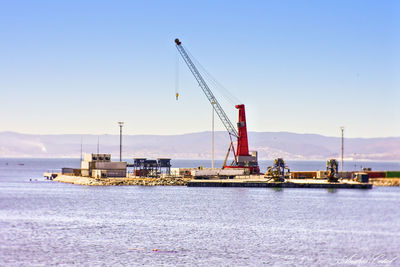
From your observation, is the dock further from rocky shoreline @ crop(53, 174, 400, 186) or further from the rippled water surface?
the rippled water surface

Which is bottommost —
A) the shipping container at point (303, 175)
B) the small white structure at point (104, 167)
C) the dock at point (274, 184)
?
the dock at point (274, 184)

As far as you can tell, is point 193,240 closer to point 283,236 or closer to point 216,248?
point 216,248

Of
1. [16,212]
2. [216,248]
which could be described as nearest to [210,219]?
[216,248]

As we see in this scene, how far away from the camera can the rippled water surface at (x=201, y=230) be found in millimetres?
57219

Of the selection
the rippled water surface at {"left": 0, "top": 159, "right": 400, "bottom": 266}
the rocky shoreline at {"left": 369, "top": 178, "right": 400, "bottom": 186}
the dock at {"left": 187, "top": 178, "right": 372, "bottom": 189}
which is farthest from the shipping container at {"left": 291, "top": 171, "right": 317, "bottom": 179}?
the rippled water surface at {"left": 0, "top": 159, "right": 400, "bottom": 266}

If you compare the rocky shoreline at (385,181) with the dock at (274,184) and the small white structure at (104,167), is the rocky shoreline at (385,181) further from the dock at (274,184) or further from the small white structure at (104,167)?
the small white structure at (104,167)

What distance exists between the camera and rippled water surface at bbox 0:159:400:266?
57.2m

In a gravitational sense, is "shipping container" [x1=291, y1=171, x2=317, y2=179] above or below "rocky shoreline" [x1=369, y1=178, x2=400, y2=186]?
above

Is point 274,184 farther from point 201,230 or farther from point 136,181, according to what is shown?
point 201,230

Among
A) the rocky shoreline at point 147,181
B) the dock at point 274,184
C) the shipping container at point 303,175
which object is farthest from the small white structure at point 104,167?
the shipping container at point 303,175

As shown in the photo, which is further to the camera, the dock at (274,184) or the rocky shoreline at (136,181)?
the rocky shoreline at (136,181)

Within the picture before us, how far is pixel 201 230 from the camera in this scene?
76.1m

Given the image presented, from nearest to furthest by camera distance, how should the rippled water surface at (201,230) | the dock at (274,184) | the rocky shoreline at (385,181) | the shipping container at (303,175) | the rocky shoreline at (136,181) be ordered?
the rippled water surface at (201,230)
the dock at (274,184)
the rocky shoreline at (385,181)
the rocky shoreline at (136,181)
the shipping container at (303,175)

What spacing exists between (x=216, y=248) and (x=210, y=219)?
85.8ft
